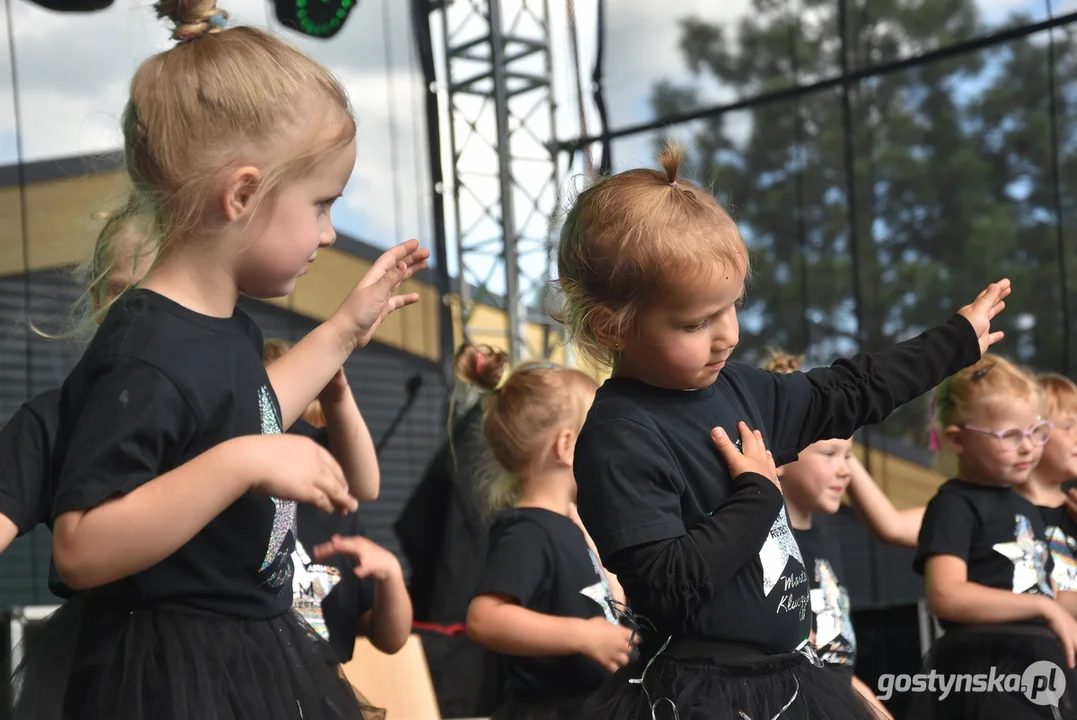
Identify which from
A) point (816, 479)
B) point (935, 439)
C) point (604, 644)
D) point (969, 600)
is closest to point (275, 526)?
point (604, 644)

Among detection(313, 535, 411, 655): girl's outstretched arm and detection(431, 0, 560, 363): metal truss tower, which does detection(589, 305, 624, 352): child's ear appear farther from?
detection(431, 0, 560, 363): metal truss tower

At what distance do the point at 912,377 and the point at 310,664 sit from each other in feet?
3.07

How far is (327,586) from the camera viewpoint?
261 cm

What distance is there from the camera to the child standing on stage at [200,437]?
1.29m

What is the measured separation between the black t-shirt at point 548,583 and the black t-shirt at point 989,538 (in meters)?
0.88

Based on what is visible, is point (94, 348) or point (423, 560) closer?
point (94, 348)

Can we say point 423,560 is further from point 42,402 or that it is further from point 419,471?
point 42,402

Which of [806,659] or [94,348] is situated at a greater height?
[94,348]

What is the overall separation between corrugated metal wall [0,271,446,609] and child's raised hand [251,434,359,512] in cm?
390

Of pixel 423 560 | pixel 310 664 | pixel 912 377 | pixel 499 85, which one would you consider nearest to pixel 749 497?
pixel 912 377

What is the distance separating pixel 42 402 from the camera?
1949 millimetres

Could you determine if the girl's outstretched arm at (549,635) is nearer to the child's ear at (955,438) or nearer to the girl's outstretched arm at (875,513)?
the child's ear at (955,438)

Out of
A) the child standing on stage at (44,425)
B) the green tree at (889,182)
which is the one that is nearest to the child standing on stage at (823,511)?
the child standing on stage at (44,425)

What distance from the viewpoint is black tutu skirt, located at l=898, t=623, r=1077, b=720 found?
2838mm
